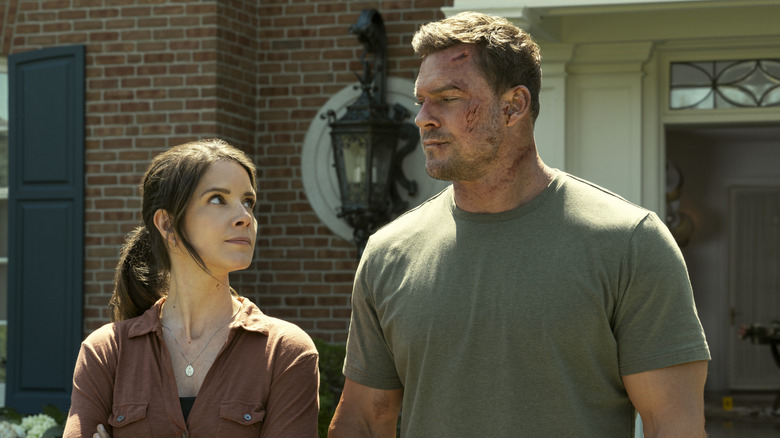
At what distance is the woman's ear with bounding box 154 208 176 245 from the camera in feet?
8.63

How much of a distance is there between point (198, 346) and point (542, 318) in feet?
2.91

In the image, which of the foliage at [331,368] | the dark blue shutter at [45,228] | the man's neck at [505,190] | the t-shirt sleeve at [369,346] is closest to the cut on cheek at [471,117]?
the man's neck at [505,190]

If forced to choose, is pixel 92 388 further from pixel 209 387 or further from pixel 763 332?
pixel 763 332

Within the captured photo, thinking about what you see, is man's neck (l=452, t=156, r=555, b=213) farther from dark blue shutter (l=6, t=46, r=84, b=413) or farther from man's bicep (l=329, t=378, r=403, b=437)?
dark blue shutter (l=6, t=46, r=84, b=413)

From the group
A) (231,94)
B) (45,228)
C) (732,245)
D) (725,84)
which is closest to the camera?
(725,84)

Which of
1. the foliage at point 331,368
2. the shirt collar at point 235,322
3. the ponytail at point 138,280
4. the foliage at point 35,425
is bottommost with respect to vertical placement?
the foliage at point 35,425

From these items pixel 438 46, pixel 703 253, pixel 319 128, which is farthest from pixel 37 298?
pixel 703 253

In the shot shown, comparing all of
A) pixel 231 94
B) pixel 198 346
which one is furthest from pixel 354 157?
pixel 198 346

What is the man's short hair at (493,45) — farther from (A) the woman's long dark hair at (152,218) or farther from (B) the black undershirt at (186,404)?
(B) the black undershirt at (186,404)

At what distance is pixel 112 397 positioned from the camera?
2.49 metres

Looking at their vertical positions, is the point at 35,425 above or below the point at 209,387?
below

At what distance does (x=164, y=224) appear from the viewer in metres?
2.65

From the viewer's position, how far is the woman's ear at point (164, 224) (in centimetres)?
263

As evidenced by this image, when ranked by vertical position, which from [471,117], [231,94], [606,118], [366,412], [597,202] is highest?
[231,94]
